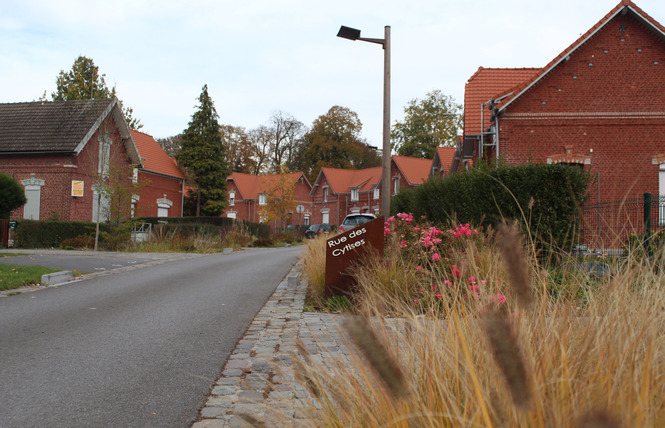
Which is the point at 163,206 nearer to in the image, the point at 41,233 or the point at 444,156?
the point at 41,233

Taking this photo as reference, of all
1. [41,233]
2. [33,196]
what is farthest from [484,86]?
[33,196]

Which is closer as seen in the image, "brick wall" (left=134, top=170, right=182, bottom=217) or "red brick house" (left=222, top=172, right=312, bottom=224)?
"brick wall" (left=134, top=170, right=182, bottom=217)

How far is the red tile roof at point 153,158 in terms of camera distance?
131 ft

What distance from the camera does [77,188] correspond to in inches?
1072

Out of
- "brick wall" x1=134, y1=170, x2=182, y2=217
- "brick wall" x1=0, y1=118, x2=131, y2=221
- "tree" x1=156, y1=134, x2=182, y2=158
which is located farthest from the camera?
"tree" x1=156, y1=134, x2=182, y2=158

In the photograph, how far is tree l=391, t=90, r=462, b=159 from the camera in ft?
196

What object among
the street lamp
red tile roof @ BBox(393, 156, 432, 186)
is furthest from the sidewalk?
red tile roof @ BBox(393, 156, 432, 186)

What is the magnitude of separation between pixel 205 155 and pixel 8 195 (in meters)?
26.9

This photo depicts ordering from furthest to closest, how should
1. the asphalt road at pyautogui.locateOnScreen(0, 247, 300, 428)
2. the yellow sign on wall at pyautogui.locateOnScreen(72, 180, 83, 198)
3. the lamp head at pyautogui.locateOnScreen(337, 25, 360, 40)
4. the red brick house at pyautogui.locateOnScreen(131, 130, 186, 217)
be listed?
the red brick house at pyautogui.locateOnScreen(131, 130, 186, 217), the yellow sign on wall at pyautogui.locateOnScreen(72, 180, 83, 198), the lamp head at pyautogui.locateOnScreen(337, 25, 360, 40), the asphalt road at pyautogui.locateOnScreen(0, 247, 300, 428)

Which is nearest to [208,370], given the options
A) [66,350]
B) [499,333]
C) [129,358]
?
[129,358]

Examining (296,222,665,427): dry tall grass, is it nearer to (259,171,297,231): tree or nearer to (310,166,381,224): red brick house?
(259,171,297,231): tree

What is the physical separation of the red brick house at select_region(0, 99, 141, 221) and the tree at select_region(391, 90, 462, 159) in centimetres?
3929

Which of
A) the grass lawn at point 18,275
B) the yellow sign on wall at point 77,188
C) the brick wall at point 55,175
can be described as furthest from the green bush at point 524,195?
the yellow sign on wall at point 77,188

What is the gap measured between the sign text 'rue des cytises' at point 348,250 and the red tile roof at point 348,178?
5282 centimetres
